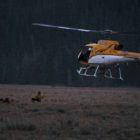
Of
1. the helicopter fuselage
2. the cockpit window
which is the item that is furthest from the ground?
the cockpit window

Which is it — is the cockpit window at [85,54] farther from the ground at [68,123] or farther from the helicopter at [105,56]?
the ground at [68,123]

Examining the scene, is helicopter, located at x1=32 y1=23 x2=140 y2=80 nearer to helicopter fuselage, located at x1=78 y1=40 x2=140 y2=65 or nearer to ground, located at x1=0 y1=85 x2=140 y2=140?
helicopter fuselage, located at x1=78 y1=40 x2=140 y2=65

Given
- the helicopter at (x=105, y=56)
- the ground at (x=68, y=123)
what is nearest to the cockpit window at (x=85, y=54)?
the helicopter at (x=105, y=56)

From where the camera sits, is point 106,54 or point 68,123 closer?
point 68,123

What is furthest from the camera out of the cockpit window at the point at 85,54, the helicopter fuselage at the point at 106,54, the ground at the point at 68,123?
the cockpit window at the point at 85,54

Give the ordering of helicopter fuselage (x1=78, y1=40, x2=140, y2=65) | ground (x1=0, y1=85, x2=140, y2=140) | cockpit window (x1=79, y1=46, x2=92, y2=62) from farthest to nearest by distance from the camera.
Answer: cockpit window (x1=79, y1=46, x2=92, y2=62)
helicopter fuselage (x1=78, y1=40, x2=140, y2=65)
ground (x1=0, y1=85, x2=140, y2=140)

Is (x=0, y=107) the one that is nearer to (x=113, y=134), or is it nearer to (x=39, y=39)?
(x=113, y=134)

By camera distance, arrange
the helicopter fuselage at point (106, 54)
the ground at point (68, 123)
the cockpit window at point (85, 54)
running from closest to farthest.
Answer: the ground at point (68, 123)
the helicopter fuselage at point (106, 54)
the cockpit window at point (85, 54)

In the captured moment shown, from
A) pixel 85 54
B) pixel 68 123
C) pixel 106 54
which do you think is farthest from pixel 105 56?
pixel 68 123

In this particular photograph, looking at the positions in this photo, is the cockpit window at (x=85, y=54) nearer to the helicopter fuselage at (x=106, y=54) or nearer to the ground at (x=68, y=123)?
the helicopter fuselage at (x=106, y=54)

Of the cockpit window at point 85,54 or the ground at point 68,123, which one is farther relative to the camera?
the cockpit window at point 85,54

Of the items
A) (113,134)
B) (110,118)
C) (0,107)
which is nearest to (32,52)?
(0,107)

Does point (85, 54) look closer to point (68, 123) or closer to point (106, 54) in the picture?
point (106, 54)

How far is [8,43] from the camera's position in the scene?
4575 cm
